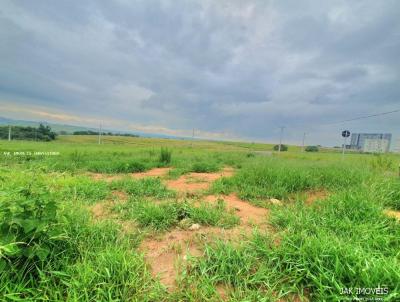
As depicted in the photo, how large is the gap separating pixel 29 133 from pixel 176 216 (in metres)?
25.5

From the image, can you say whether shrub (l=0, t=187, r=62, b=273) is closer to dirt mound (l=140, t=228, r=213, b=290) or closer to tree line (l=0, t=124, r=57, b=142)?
dirt mound (l=140, t=228, r=213, b=290)

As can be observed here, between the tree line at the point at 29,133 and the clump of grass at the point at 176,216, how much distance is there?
20.5m

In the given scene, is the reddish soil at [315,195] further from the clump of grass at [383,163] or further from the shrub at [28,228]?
the shrub at [28,228]

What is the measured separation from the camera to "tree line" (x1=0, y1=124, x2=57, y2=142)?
16920 millimetres

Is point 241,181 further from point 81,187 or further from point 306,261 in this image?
point 81,187

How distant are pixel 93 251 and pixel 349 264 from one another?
214 centimetres

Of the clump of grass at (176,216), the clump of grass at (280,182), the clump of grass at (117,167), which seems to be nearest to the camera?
the clump of grass at (176,216)

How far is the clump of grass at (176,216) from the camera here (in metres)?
2.48

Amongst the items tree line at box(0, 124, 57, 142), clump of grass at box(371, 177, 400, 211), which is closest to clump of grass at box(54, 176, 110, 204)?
clump of grass at box(371, 177, 400, 211)

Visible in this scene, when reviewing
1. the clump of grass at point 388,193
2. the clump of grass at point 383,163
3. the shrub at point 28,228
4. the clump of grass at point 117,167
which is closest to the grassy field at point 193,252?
the shrub at point 28,228

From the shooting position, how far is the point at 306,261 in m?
1.65

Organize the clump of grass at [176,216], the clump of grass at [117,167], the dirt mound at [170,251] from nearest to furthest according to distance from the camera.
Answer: the dirt mound at [170,251], the clump of grass at [176,216], the clump of grass at [117,167]

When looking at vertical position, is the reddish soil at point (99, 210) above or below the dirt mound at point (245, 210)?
below

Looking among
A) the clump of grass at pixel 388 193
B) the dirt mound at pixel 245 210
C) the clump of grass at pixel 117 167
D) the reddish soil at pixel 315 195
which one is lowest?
the clump of grass at pixel 117 167
